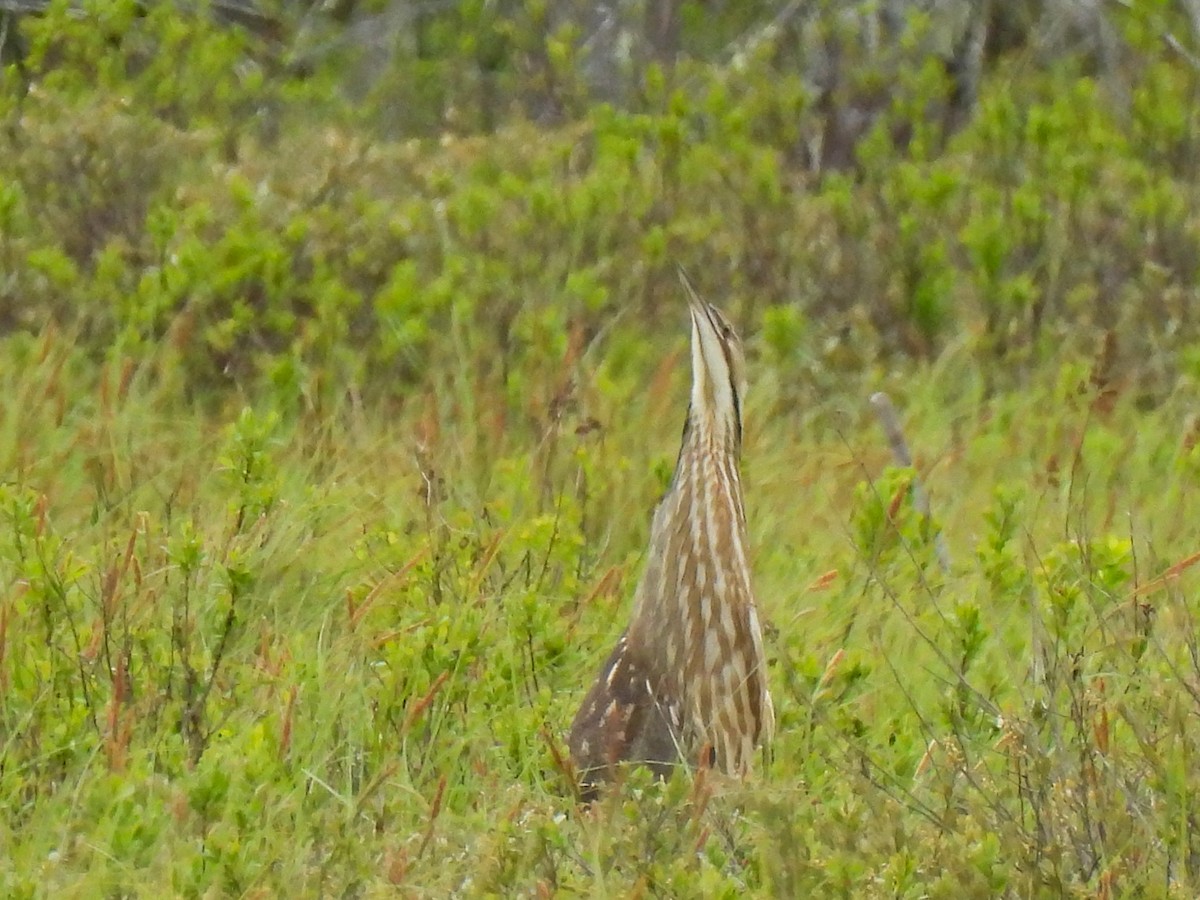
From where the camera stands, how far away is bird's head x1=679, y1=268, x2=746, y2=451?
4.49 meters

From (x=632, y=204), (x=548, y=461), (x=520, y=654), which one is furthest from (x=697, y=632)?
(x=632, y=204)

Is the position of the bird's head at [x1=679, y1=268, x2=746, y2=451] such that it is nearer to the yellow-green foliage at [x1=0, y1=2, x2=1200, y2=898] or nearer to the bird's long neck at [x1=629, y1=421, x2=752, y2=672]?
the bird's long neck at [x1=629, y1=421, x2=752, y2=672]

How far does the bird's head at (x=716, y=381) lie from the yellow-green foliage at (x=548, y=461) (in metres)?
0.45

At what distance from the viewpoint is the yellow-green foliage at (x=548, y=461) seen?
3.65 metres

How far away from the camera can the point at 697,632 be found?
171 inches

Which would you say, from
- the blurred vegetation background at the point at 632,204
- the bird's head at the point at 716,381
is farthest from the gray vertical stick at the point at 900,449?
the blurred vegetation background at the point at 632,204

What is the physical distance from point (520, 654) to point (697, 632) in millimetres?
453

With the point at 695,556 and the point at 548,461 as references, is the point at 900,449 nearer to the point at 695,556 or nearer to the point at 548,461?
the point at 548,461

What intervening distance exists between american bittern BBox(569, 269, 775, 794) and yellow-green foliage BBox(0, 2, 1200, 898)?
4.1 inches

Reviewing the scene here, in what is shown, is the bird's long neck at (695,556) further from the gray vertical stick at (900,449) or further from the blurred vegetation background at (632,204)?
the blurred vegetation background at (632,204)

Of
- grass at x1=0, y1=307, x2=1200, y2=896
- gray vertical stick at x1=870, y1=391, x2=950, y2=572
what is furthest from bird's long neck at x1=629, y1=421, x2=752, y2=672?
gray vertical stick at x1=870, y1=391, x2=950, y2=572

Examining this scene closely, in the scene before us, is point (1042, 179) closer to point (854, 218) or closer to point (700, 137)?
point (854, 218)

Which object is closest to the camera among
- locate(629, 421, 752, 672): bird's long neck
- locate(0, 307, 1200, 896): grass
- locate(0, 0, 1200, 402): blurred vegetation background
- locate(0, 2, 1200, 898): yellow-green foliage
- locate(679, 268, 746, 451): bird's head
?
locate(0, 307, 1200, 896): grass

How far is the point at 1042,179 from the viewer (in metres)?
8.20
